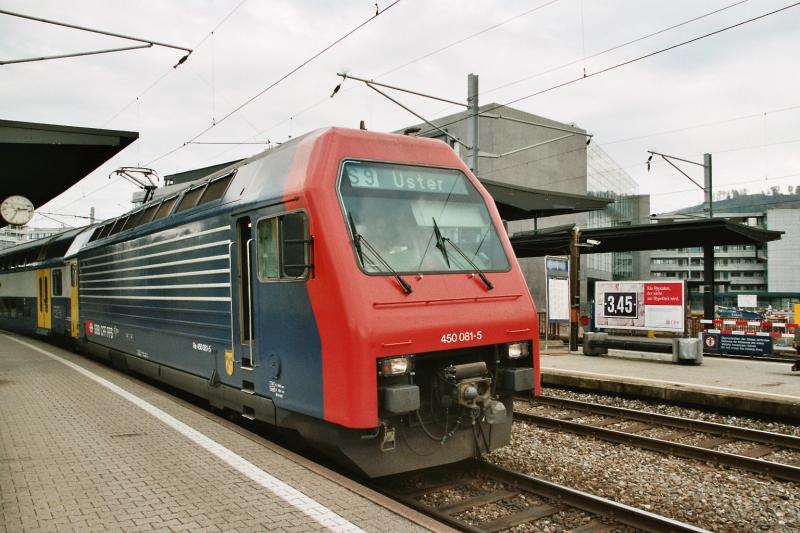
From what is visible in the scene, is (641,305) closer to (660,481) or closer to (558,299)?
(558,299)

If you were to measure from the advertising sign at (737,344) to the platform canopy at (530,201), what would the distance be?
6.47m

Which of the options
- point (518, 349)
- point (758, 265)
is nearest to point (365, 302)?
point (518, 349)

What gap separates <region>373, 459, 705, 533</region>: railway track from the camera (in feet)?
17.4

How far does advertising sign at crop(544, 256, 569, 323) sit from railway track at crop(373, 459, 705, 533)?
10.5m

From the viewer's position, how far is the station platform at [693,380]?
9.66 meters

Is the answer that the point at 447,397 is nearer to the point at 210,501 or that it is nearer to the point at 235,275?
the point at 210,501

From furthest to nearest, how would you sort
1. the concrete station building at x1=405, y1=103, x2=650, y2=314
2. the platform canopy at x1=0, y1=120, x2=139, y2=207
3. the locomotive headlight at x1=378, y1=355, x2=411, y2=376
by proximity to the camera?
1. the concrete station building at x1=405, y1=103, x2=650, y2=314
2. the platform canopy at x1=0, y1=120, x2=139, y2=207
3. the locomotive headlight at x1=378, y1=355, x2=411, y2=376

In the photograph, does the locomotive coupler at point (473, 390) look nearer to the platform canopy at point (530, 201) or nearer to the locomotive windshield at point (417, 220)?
the locomotive windshield at point (417, 220)

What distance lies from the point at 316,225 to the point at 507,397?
267 cm

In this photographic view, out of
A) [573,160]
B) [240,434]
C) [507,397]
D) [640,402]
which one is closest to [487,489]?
[507,397]

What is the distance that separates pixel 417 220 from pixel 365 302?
1.22 meters

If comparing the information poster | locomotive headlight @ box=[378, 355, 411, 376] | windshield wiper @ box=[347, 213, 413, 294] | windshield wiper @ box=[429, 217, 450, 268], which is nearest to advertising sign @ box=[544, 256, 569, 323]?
the information poster

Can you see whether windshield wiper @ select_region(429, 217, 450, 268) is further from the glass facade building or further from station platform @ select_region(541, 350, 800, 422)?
the glass facade building

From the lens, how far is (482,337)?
6.12m
